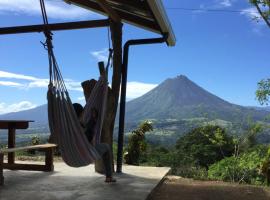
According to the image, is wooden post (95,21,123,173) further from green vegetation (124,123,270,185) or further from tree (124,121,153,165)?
tree (124,121,153,165)

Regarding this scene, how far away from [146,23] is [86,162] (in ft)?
9.45

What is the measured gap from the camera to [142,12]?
6613 millimetres

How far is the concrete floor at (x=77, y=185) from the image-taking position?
16.8 ft

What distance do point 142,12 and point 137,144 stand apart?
327 centimetres

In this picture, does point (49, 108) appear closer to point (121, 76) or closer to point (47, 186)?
point (47, 186)

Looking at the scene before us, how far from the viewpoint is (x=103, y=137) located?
6.62 meters

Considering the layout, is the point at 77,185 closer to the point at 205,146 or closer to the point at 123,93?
the point at 123,93

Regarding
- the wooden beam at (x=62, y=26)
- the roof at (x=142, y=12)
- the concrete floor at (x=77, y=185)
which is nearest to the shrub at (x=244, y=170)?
the concrete floor at (x=77, y=185)

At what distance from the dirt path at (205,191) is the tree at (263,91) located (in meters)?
3.90

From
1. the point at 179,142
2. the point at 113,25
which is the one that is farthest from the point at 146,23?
the point at 179,142

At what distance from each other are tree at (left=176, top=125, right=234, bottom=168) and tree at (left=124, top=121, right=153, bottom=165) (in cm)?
97

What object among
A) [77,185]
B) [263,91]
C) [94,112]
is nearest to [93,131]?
[94,112]

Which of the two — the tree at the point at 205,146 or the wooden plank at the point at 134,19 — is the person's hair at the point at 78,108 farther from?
the tree at the point at 205,146

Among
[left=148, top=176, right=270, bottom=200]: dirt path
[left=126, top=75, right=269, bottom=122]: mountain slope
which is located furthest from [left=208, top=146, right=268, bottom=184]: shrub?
[left=126, top=75, right=269, bottom=122]: mountain slope
